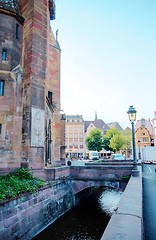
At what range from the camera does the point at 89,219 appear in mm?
11328

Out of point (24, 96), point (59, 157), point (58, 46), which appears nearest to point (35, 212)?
point (24, 96)

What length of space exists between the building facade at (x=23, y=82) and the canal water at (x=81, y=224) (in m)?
3.21

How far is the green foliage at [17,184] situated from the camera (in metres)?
7.55

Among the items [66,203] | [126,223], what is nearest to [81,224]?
[66,203]

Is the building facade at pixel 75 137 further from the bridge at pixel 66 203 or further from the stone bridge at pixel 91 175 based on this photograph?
the stone bridge at pixel 91 175

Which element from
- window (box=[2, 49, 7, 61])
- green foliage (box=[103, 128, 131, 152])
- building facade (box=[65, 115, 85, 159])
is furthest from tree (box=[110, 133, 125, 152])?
window (box=[2, 49, 7, 61])

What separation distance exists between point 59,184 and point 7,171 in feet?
10.5

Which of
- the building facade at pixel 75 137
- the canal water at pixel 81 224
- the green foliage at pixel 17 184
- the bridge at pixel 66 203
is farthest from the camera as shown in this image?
the building facade at pixel 75 137

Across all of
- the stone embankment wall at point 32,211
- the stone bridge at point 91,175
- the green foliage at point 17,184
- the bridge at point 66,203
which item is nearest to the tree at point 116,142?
the bridge at point 66,203

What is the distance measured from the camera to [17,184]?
8500mm

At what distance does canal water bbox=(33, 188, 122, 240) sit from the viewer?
28.9 ft

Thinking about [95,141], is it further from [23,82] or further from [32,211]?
[32,211]

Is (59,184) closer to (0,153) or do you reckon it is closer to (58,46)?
(0,153)

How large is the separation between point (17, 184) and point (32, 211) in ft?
4.78
